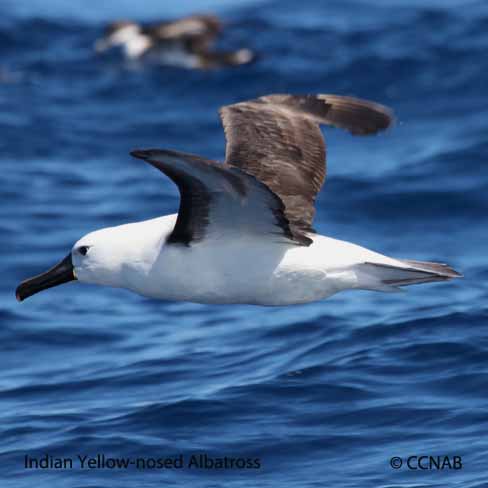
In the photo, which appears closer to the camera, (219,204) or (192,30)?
(219,204)

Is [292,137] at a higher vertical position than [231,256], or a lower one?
higher

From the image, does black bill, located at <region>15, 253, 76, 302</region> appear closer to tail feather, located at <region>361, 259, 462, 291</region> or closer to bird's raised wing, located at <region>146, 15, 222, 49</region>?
tail feather, located at <region>361, 259, 462, 291</region>

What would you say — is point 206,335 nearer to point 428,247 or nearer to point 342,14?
point 428,247

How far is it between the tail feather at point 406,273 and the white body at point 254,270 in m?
0.02

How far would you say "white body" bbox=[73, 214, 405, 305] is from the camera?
7352 millimetres

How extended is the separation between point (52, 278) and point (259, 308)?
307cm

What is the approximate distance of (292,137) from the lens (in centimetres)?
861

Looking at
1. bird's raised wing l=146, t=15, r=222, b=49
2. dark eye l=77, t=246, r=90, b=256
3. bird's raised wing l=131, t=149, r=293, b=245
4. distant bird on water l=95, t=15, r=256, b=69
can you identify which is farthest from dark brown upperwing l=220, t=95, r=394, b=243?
bird's raised wing l=146, t=15, r=222, b=49

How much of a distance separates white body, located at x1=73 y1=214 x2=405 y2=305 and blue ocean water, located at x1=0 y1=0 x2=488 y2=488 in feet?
3.37

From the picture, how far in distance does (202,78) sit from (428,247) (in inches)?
253

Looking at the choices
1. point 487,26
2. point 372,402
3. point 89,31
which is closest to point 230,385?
point 372,402

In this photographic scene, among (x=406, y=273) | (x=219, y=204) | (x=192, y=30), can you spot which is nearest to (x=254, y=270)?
(x=219, y=204)

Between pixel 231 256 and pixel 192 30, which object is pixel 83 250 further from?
pixel 192 30

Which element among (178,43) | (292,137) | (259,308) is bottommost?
(259,308)
